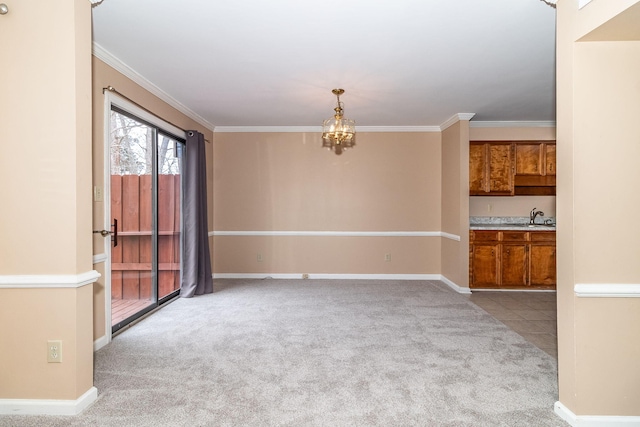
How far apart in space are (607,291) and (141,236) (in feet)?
13.8

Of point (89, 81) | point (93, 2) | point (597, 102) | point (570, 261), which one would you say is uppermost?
point (93, 2)

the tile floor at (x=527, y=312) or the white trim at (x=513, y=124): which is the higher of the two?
the white trim at (x=513, y=124)

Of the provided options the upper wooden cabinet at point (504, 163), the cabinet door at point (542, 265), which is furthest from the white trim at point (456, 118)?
the cabinet door at point (542, 265)

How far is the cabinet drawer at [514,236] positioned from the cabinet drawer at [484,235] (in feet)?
0.37

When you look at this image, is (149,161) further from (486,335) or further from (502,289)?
(502,289)

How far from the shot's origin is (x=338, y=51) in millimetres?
3064

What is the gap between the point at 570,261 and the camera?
2.00m

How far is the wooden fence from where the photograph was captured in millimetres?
3684

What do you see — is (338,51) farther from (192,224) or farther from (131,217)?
(192,224)

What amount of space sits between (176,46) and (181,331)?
2.63 metres

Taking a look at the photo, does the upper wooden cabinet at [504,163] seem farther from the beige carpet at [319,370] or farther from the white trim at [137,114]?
the white trim at [137,114]

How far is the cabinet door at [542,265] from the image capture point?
518cm

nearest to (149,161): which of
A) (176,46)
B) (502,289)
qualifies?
(176,46)

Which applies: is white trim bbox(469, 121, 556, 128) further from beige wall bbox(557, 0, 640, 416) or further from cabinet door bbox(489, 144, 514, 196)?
beige wall bbox(557, 0, 640, 416)
